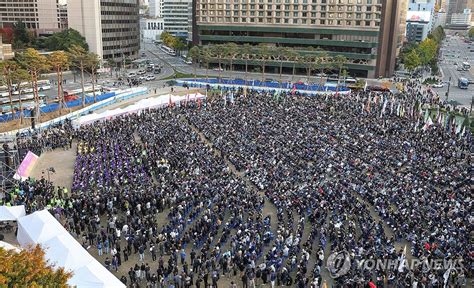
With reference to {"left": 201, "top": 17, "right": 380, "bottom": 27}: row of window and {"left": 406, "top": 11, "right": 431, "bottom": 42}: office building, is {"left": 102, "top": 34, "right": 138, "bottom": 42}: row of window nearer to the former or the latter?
{"left": 201, "top": 17, "right": 380, "bottom": 27}: row of window

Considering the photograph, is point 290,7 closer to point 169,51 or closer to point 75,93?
point 75,93

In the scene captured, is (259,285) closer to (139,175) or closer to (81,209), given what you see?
(81,209)

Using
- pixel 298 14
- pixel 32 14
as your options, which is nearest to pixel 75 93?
pixel 298 14

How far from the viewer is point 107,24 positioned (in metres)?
96.7

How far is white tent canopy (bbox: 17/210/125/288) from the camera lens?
56.7ft

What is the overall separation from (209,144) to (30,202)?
1616cm

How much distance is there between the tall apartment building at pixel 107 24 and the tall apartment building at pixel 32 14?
28295 millimetres

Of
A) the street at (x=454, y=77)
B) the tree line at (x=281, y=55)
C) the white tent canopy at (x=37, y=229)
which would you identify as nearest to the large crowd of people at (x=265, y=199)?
the white tent canopy at (x=37, y=229)

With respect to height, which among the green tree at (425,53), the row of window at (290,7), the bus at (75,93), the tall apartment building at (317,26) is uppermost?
the row of window at (290,7)

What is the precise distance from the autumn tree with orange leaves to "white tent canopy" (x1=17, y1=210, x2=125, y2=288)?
373 centimetres

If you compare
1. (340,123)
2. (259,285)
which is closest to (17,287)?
(259,285)

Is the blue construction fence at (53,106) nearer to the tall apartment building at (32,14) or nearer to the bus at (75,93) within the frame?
the bus at (75,93)

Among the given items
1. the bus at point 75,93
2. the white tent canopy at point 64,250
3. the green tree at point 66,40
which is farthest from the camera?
the green tree at point 66,40

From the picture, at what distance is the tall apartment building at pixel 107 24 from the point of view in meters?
92.9
